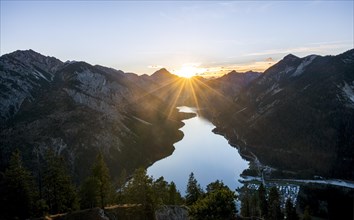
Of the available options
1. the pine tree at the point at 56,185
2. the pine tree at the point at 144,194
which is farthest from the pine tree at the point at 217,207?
the pine tree at the point at 56,185

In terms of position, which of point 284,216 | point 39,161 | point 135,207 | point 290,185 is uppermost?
point 135,207

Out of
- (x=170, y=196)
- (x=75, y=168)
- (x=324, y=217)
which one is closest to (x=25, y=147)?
(x=75, y=168)

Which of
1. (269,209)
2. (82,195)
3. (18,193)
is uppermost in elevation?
(18,193)

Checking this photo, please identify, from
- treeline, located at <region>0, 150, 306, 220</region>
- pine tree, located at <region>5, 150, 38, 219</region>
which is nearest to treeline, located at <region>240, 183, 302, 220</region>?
treeline, located at <region>0, 150, 306, 220</region>

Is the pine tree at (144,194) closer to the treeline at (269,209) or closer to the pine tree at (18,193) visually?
the pine tree at (18,193)

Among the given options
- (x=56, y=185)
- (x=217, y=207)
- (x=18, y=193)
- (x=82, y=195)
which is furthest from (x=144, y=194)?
A: (x=18, y=193)

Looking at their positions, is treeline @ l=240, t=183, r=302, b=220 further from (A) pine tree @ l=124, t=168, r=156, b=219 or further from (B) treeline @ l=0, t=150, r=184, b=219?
(A) pine tree @ l=124, t=168, r=156, b=219

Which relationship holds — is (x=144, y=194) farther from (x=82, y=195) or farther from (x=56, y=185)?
(x=56, y=185)

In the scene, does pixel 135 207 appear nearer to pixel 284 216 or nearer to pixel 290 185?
pixel 284 216
